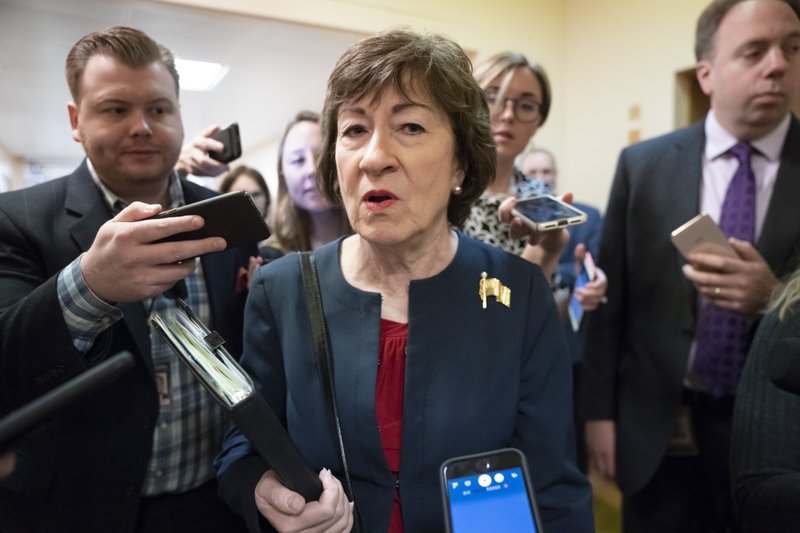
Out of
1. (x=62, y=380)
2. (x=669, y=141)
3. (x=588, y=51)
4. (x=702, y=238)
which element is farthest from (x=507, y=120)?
(x=588, y=51)

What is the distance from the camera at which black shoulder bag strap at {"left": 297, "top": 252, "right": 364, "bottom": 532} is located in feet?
3.07

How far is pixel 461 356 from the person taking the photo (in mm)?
1000

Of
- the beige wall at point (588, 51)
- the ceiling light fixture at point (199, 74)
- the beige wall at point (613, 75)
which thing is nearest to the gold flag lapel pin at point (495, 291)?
the ceiling light fixture at point (199, 74)

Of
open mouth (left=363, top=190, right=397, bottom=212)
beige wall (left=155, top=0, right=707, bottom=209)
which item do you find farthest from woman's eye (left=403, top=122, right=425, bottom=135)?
beige wall (left=155, top=0, right=707, bottom=209)

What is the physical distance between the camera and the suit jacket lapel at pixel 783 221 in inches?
53.3

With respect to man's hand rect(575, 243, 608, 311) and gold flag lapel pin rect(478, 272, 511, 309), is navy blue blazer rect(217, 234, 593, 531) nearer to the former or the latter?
gold flag lapel pin rect(478, 272, 511, 309)

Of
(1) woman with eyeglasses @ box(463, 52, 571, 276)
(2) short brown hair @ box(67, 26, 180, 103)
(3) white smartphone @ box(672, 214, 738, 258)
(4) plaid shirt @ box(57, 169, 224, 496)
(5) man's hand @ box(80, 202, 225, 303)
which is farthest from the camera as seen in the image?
(1) woman with eyeglasses @ box(463, 52, 571, 276)

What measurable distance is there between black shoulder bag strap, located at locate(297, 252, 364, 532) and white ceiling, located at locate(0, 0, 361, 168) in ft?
1.32

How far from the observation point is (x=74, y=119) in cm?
92

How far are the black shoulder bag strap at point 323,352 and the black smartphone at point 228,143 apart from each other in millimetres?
304

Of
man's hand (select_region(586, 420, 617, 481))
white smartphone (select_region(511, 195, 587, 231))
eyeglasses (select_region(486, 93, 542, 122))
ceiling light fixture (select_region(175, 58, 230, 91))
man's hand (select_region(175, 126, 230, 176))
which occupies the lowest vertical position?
man's hand (select_region(586, 420, 617, 481))

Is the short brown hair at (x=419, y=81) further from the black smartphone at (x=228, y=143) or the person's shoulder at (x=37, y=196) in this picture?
the person's shoulder at (x=37, y=196)

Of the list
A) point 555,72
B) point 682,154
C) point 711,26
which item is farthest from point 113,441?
point 555,72

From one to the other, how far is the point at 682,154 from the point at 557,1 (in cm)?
215
